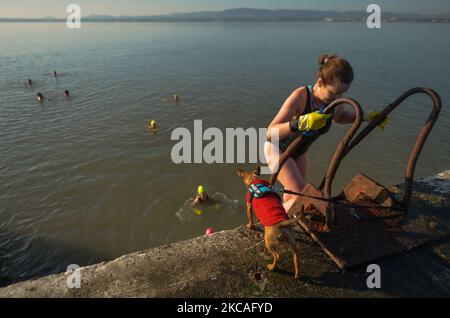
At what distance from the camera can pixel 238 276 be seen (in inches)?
130

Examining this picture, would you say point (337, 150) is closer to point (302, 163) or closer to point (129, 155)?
point (302, 163)

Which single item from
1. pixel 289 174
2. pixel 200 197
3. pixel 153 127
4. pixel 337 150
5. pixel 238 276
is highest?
pixel 337 150

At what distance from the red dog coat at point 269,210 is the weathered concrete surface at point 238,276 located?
535mm

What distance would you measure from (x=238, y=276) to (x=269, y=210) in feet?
2.93

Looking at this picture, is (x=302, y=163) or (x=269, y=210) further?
(x=302, y=163)

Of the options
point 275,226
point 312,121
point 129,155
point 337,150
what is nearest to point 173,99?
point 129,155

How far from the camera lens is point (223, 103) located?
19203mm

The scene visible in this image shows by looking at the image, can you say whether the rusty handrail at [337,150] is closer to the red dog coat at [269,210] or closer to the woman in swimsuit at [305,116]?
the woman in swimsuit at [305,116]

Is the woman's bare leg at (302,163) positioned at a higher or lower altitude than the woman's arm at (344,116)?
lower

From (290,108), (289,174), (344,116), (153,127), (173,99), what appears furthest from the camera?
(173,99)

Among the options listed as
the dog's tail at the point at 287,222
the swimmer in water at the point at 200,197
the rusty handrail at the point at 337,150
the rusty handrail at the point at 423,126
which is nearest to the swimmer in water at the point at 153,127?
the swimmer in water at the point at 200,197

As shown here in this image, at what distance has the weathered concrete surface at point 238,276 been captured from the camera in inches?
123
